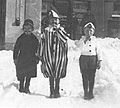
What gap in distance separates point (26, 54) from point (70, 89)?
1553 millimetres

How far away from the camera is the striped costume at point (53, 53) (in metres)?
7.66

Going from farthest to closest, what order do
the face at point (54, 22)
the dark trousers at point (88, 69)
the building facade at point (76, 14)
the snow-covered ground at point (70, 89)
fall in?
the building facade at point (76, 14) → the face at point (54, 22) → the dark trousers at point (88, 69) → the snow-covered ground at point (70, 89)

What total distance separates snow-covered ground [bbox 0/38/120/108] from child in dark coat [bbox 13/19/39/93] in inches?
14.7

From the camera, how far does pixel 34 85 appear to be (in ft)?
28.7

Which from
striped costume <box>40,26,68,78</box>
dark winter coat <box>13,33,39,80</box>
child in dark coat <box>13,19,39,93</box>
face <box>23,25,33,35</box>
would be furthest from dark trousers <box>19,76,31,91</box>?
face <box>23,25,33,35</box>

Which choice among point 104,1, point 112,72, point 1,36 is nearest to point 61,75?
point 112,72

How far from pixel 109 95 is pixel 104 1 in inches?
326

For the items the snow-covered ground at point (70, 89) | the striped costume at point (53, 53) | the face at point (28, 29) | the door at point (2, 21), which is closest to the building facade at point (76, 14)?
the door at point (2, 21)

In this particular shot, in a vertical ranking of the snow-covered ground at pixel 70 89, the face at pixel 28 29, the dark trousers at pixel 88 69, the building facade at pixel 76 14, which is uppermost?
the building facade at pixel 76 14

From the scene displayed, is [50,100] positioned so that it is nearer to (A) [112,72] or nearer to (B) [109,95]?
(B) [109,95]

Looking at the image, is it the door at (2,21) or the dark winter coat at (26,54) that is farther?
the door at (2,21)

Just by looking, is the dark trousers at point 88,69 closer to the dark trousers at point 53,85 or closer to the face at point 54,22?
the dark trousers at point 53,85

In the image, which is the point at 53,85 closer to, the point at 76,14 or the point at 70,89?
the point at 70,89

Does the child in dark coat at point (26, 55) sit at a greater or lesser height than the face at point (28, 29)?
lesser
